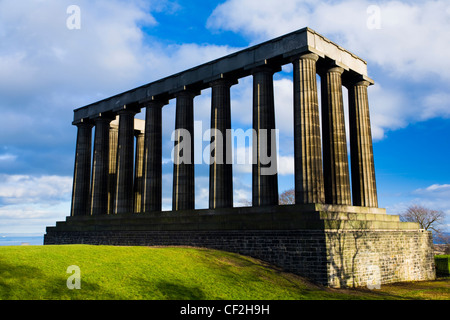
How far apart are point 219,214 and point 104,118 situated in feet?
86.3

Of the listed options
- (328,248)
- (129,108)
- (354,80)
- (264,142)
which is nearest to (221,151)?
(264,142)

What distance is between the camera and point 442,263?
48188 mm

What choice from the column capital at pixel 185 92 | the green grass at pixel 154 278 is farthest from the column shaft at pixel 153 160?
the green grass at pixel 154 278

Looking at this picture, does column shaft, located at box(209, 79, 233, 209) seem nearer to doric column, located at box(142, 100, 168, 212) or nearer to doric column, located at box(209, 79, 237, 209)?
doric column, located at box(209, 79, 237, 209)

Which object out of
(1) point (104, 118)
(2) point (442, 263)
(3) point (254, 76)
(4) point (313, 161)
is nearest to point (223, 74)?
(3) point (254, 76)

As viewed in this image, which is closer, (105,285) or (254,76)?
(105,285)

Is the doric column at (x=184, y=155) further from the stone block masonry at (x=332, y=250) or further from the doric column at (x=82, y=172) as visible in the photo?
the doric column at (x=82, y=172)

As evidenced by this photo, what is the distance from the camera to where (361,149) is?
41.5 metres

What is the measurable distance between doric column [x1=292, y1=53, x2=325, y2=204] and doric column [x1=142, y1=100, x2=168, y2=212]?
1830 cm

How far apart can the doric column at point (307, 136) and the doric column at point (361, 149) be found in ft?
28.6

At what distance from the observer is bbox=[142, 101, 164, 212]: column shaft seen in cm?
4651

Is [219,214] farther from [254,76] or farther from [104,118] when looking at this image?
[104,118]

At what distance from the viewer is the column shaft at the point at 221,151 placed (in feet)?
130

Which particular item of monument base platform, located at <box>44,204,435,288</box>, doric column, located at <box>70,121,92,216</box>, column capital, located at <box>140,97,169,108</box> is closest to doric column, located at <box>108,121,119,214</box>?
doric column, located at <box>70,121,92,216</box>
